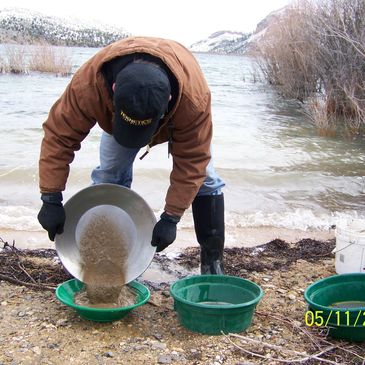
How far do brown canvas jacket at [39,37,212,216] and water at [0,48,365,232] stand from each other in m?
2.28

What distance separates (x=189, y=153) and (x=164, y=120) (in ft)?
0.84

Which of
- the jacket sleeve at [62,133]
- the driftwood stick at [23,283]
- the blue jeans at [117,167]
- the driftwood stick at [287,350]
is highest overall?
the jacket sleeve at [62,133]

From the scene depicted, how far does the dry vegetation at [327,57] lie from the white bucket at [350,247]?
582cm

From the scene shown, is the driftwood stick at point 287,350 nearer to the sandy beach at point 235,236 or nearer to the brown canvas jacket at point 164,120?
the brown canvas jacket at point 164,120

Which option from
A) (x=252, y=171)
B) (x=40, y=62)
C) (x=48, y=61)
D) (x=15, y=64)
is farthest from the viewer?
(x=48, y=61)

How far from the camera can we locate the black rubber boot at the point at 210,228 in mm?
3053

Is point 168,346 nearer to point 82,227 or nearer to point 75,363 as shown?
point 75,363

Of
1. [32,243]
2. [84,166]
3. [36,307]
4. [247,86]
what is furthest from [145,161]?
[247,86]

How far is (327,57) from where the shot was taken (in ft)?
37.6

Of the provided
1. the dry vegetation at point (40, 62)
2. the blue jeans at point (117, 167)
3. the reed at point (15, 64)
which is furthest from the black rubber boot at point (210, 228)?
the reed at point (15, 64)

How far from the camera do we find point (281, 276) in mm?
3508

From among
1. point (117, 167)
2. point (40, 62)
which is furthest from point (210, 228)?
point (40, 62)
